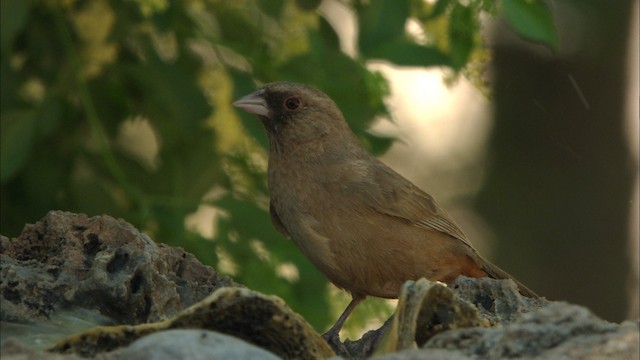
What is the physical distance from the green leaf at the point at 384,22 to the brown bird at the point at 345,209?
26.3 inches

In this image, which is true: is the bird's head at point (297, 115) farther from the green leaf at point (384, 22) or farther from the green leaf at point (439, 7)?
the green leaf at point (439, 7)

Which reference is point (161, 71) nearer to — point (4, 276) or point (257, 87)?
point (257, 87)

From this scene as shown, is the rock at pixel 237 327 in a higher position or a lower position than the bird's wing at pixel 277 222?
lower

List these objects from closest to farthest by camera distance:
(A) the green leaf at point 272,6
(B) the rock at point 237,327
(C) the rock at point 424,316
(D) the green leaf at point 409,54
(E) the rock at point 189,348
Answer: (E) the rock at point 189,348
(B) the rock at point 237,327
(C) the rock at point 424,316
(D) the green leaf at point 409,54
(A) the green leaf at point 272,6

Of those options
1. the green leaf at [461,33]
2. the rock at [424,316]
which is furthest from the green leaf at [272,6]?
the rock at [424,316]

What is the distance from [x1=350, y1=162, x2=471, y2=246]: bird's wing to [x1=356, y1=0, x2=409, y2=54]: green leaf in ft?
2.36

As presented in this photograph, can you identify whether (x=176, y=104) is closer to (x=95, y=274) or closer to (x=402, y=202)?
(x=402, y=202)

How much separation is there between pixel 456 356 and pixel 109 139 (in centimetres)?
319

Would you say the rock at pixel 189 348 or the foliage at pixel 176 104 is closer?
the rock at pixel 189 348

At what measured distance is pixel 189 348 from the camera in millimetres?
2375

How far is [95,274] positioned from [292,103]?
7.44 feet

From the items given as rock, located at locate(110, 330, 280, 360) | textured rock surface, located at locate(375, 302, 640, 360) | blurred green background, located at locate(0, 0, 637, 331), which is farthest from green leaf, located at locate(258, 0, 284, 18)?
rock, located at locate(110, 330, 280, 360)

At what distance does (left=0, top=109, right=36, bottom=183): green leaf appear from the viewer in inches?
186

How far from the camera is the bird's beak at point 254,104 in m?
4.99
